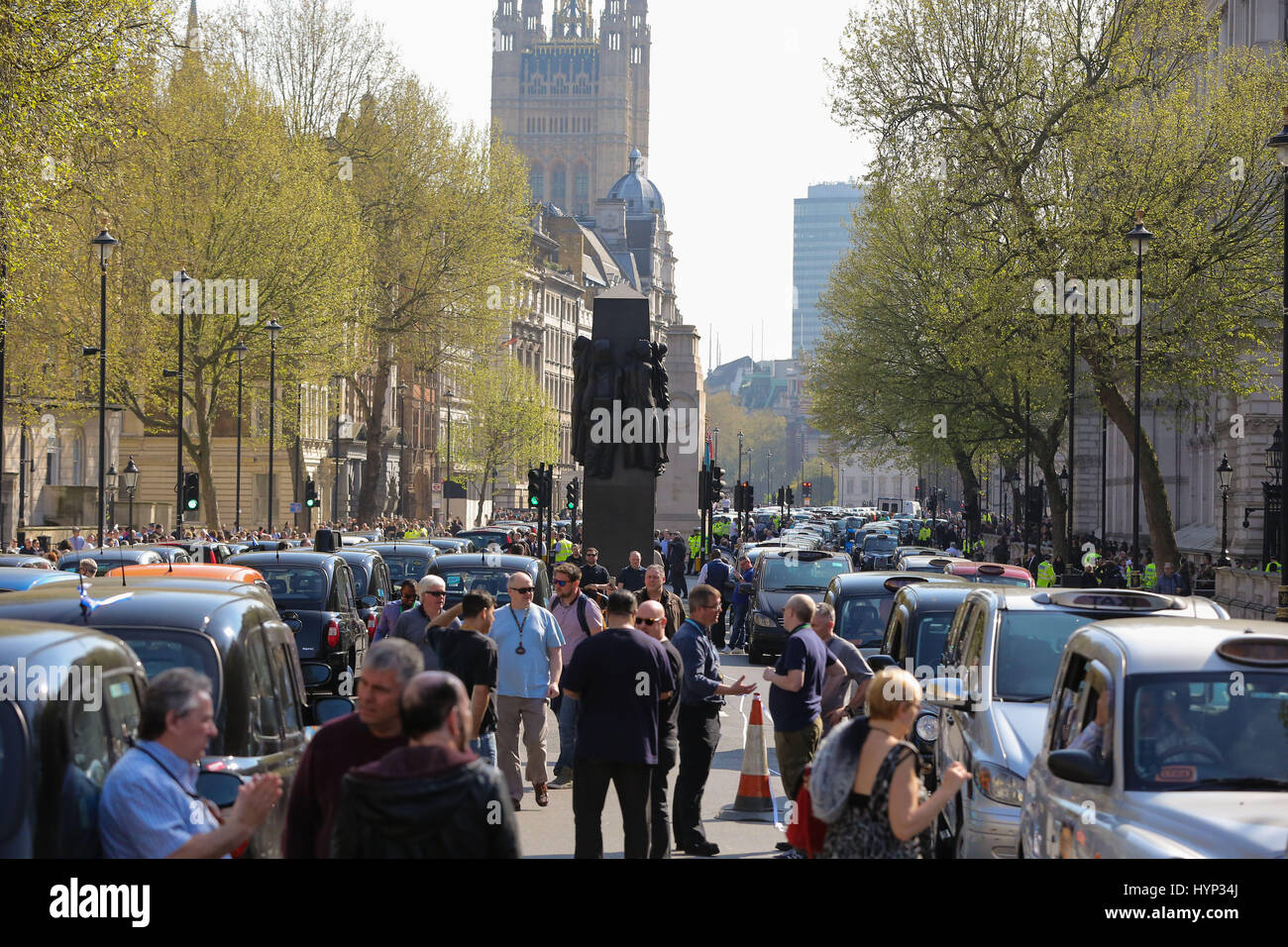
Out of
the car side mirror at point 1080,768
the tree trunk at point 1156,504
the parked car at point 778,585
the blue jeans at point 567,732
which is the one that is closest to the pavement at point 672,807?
the blue jeans at point 567,732

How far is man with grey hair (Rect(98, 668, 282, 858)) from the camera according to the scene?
530cm

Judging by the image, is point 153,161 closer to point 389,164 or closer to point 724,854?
point 389,164

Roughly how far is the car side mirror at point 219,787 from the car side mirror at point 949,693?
474cm

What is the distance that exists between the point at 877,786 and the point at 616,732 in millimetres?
3218

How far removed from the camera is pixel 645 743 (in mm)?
9461

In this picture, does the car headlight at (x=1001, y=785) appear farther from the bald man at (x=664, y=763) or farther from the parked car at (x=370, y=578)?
the parked car at (x=370, y=578)

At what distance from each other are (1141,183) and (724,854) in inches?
1212

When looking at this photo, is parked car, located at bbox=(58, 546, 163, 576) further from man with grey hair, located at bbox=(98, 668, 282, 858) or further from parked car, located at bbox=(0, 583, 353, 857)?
man with grey hair, located at bbox=(98, 668, 282, 858)

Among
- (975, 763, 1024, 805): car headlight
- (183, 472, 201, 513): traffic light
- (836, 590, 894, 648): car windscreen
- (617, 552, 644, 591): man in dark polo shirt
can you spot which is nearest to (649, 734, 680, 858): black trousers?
(975, 763, 1024, 805): car headlight

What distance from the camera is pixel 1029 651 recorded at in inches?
442

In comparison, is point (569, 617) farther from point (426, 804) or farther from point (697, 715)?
point (426, 804)

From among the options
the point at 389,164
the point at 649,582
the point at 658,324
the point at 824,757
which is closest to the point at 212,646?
the point at 824,757

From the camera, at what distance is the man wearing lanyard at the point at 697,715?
11.5 meters

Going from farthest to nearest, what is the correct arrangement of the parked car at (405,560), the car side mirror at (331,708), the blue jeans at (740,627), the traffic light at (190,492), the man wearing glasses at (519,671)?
the traffic light at (190,492), the blue jeans at (740,627), the parked car at (405,560), the man wearing glasses at (519,671), the car side mirror at (331,708)
